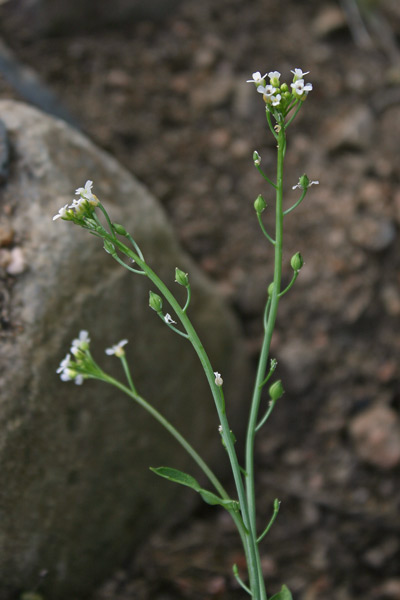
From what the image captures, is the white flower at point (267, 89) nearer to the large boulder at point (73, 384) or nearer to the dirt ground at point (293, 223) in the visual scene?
the large boulder at point (73, 384)

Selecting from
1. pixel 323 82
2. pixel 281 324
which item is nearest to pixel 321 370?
pixel 281 324

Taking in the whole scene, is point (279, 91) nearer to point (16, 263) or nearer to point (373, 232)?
point (16, 263)

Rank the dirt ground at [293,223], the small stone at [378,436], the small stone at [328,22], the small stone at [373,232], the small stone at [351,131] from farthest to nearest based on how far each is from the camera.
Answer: the small stone at [328,22], the small stone at [351,131], the small stone at [373,232], the small stone at [378,436], the dirt ground at [293,223]

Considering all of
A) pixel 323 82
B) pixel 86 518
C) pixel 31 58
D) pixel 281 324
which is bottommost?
pixel 281 324

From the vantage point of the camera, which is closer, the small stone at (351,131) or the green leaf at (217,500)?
the green leaf at (217,500)

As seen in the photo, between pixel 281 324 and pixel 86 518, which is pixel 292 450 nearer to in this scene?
pixel 281 324

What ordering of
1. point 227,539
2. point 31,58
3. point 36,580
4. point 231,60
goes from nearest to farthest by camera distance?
point 36,580 < point 227,539 < point 31,58 < point 231,60

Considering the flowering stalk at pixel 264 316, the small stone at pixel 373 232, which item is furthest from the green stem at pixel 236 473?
the small stone at pixel 373 232
